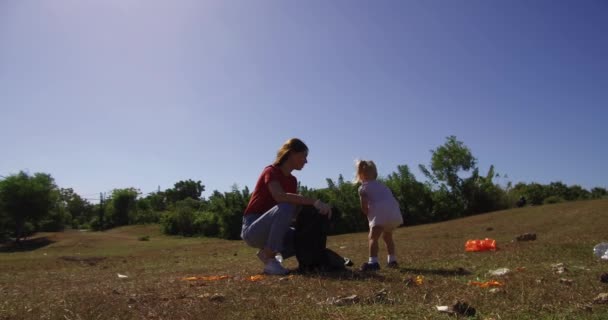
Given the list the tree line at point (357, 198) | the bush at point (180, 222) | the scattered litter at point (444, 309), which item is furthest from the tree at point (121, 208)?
the scattered litter at point (444, 309)

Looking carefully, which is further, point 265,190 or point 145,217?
point 145,217

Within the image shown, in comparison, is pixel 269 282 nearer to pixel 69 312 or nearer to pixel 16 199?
pixel 69 312

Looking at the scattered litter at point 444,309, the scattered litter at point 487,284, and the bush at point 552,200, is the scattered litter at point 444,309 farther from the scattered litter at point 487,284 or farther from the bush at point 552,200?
the bush at point 552,200

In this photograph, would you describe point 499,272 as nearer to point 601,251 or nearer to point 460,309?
point 460,309

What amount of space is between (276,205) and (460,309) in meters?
3.27

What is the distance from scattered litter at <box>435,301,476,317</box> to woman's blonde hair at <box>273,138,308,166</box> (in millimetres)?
3292

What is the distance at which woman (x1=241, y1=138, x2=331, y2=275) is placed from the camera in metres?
6.07

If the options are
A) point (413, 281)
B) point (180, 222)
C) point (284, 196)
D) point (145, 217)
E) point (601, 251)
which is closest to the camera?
point (413, 281)

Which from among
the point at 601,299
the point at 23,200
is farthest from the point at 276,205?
the point at 23,200

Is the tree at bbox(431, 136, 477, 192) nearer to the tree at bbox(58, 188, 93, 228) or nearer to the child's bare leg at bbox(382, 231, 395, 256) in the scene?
the child's bare leg at bbox(382, 231, 395, 256)

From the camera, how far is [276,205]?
6.30 m

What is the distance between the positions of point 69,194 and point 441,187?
88.8 metres

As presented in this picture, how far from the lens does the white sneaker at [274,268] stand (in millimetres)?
6105

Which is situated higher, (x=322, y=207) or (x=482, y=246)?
(x=322, y=207)
